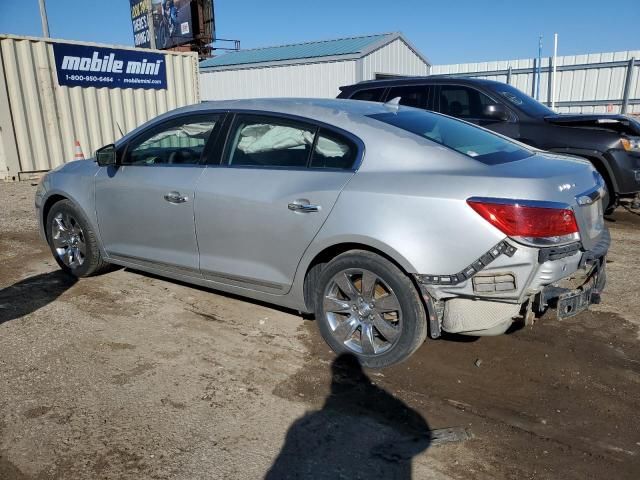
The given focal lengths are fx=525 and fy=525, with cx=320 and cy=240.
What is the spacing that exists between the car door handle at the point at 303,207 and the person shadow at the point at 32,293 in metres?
2.43

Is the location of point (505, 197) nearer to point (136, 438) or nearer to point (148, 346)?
point (136, 438)

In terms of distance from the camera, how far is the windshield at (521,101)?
668 centimetres

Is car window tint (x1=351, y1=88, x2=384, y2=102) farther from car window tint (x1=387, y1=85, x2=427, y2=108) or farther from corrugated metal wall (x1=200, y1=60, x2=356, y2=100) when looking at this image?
corrugated metal wall (x1=200, y1=60, x2=356, y2=100)

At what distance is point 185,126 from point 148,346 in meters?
1.71

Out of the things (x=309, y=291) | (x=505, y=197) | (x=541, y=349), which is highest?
(x=505, y=197)

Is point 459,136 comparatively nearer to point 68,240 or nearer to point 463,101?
point 68,240

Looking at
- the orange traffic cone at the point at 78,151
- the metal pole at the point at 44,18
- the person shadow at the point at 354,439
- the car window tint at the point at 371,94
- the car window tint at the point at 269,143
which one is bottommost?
the person shadow at the point at 354,439

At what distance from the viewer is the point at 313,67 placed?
19.8 m

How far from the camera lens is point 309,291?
11.4 feet

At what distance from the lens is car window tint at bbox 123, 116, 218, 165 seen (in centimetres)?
395

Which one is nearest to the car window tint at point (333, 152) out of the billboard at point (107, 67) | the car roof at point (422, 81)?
the car roof at point (422, 81)

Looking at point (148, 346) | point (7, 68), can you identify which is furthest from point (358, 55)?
point (148, 346)

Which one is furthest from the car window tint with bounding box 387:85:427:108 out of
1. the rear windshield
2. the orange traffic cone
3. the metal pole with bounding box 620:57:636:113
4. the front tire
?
the metal pole with bounding box 620:57:636:113

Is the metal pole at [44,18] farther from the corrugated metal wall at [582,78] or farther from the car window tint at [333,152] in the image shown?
the car window tint at [333,152]
